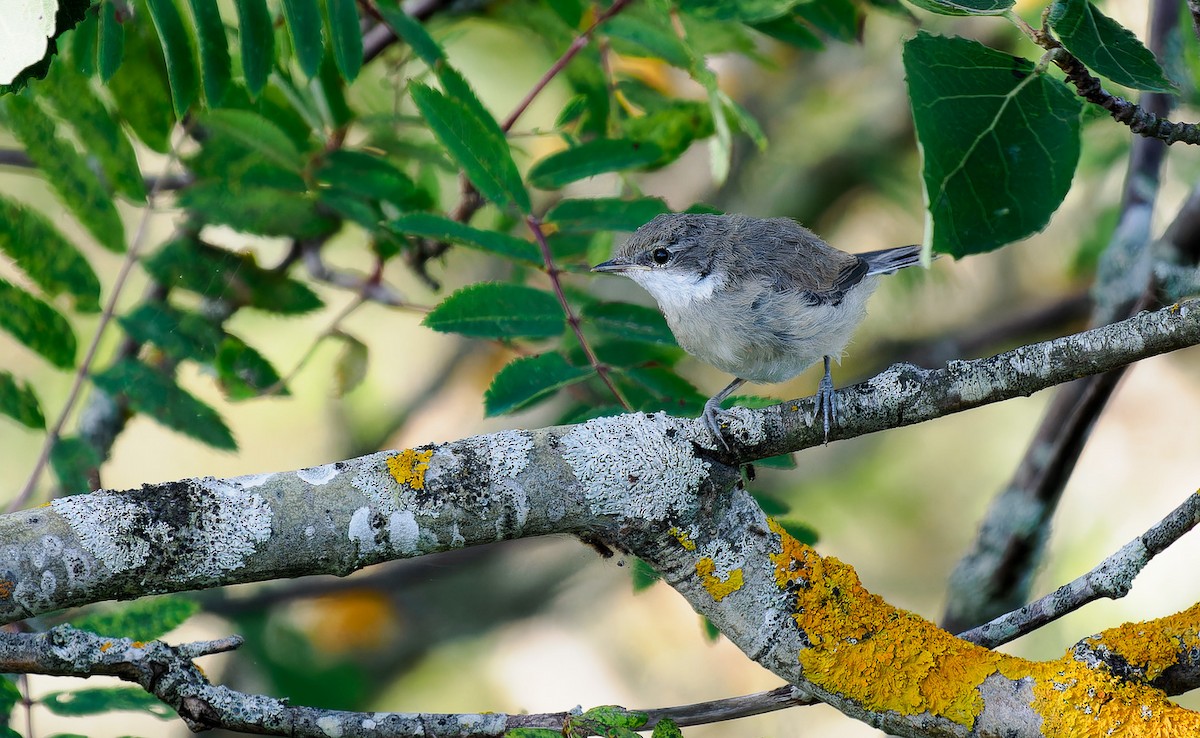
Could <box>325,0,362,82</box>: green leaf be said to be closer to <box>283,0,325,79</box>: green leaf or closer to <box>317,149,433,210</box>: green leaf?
<box>283,0,325,79</box>: green leaf

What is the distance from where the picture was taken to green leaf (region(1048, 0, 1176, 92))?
6.51 ft

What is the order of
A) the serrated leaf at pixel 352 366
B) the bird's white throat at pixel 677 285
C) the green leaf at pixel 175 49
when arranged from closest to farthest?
the green leaf at pixel 175 49
the bird's white throat at pixel 677 285
the serrated leaf at pixel 352 366

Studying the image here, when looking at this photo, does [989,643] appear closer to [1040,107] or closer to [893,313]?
[1040,107]

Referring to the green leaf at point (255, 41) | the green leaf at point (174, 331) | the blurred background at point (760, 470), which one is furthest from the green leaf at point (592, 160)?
the blurred background at point (760, 470)

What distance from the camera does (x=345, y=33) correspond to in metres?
2.88

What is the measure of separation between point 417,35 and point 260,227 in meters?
0.86

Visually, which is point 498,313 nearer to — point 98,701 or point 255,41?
point 255,41

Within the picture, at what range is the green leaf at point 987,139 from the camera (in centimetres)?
213

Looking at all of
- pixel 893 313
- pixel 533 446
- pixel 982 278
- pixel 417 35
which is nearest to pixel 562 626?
pixel 893 313

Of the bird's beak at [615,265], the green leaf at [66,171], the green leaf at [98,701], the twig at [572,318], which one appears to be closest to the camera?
the green leaf at [98,701]

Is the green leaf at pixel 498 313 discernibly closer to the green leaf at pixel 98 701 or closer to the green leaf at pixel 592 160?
the green leaf at pixel 592 160

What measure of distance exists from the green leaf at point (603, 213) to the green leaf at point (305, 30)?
0.92 metres

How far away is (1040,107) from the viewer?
2.22 meters

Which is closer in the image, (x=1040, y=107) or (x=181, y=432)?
(x=1040, y=107)
